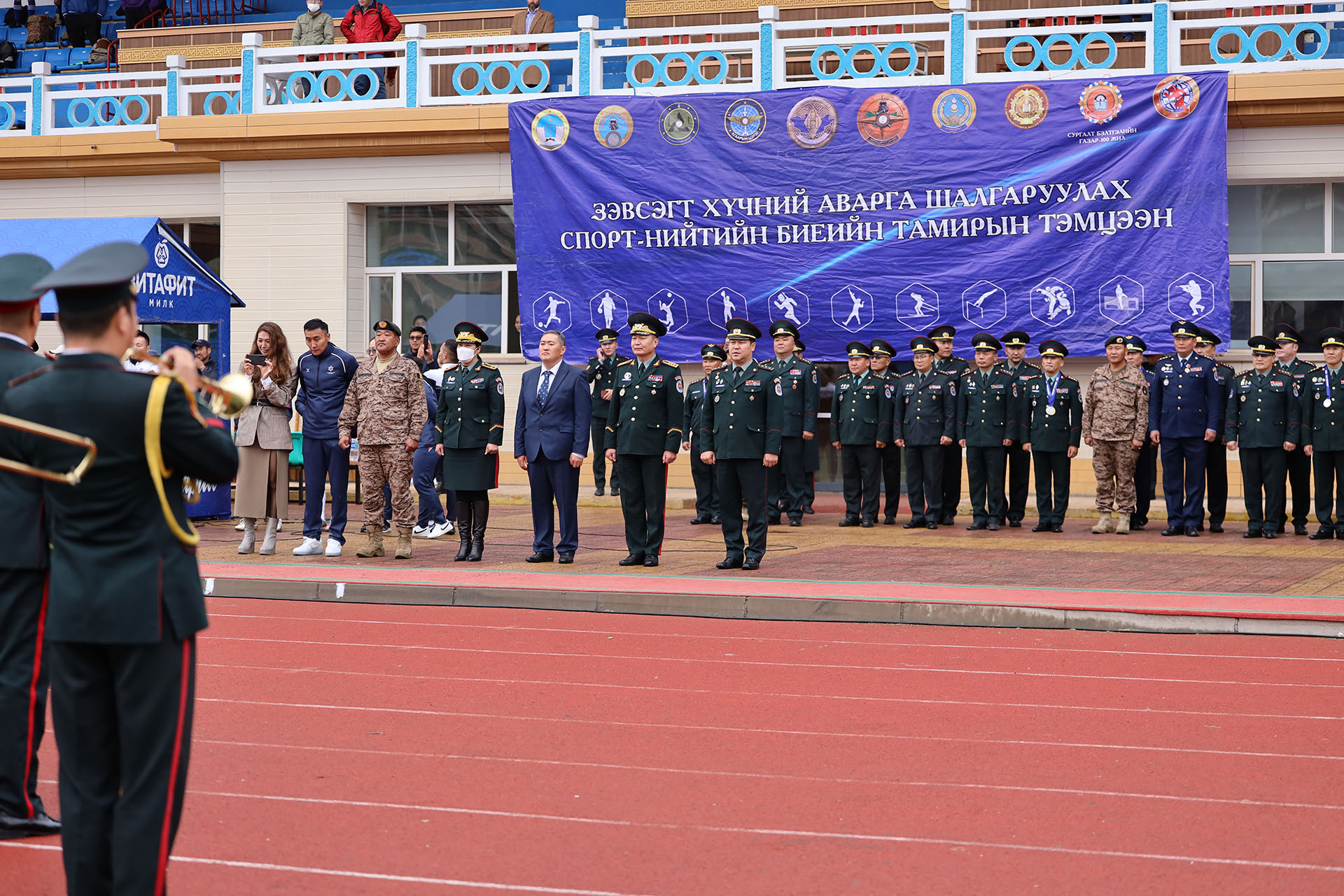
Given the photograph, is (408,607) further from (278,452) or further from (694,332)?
(694,332)

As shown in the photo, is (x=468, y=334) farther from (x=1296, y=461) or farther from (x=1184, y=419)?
(x=1296, y=461)

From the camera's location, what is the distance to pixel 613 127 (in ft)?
65.1

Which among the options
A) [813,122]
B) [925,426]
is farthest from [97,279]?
[813,122]

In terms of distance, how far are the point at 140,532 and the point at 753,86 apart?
16190 millimetres

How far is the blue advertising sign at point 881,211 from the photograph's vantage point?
17.6m

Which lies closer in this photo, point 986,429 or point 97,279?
point 97,279

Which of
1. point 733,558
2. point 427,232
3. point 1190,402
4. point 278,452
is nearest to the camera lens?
point 733,558

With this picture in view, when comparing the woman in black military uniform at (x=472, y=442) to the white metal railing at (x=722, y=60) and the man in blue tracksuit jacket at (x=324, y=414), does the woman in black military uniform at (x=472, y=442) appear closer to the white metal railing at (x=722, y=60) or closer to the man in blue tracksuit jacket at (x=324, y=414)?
the man in blue tracksuit jacket at (x=324, y=414)

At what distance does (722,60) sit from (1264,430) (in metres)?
8.03

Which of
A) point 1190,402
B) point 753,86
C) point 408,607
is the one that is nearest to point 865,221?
point 753,86

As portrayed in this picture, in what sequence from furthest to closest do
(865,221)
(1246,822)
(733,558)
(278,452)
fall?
(865,221), (278,452), (733,558), (1246,822)

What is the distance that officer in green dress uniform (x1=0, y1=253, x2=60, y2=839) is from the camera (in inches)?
202

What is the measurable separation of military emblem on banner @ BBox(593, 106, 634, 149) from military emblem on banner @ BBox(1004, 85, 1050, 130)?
472 centimetres

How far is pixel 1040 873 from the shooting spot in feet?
16.5
